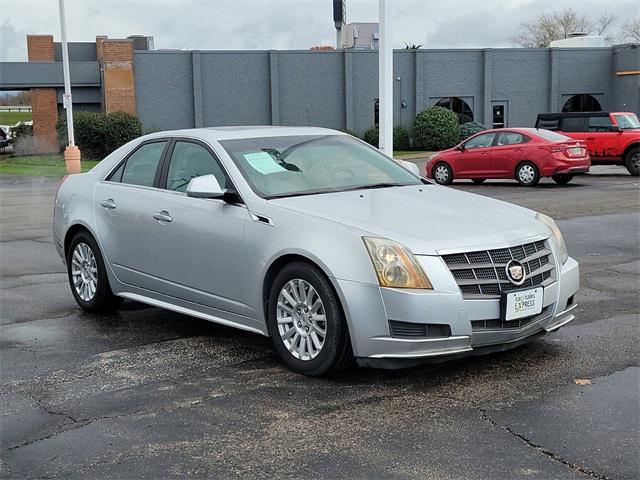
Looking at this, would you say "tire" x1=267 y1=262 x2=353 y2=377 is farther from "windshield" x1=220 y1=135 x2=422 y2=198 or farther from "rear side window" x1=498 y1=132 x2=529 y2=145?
"rear side window" x1=498 y1=132 x2=529 y2=145

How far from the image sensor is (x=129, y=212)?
687 cm

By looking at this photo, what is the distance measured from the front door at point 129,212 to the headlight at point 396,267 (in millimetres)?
2380

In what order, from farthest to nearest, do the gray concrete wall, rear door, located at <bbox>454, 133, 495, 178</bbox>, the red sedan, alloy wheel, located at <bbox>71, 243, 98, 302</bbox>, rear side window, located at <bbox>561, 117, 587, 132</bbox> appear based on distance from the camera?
1. the gray concrete wall
2. rear side window, located at <bbox>561, 117, 587, 132</bbox>
3. rear door, located at <bbox>454, 133, 495, 178</bbox>
4. the red sedan
5. alloy wheel, located at <bbox>71, 243, 98, 302</bbox>

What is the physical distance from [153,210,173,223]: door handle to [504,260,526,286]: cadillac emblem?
2.70 m

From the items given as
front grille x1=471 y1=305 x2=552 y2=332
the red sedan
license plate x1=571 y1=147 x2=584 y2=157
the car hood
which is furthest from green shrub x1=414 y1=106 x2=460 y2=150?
front grille x1=471 y1=305 x2=552 y2=332

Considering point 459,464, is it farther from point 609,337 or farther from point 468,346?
point 609,337

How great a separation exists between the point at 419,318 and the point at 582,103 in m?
40.5

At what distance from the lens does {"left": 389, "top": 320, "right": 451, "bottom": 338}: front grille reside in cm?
498

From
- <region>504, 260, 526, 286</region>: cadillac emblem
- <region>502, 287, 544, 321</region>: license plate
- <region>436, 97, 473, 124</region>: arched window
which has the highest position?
<region>436, 97, 473, 124</region>: arched window

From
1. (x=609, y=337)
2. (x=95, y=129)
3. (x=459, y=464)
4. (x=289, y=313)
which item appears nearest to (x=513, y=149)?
(x=609, y=337)

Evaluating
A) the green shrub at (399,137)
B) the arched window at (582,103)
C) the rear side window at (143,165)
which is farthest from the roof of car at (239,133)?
the arched window at (582,103)

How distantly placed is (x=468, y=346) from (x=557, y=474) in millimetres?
1296

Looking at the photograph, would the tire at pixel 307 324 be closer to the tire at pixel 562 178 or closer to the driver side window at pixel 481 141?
the tire at pixel 562 178

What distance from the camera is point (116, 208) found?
7023mm
